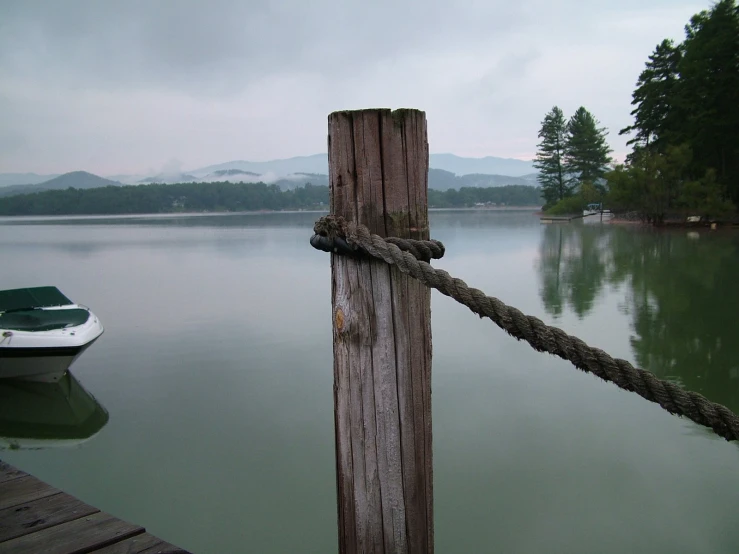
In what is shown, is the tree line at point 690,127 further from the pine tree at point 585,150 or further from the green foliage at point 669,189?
the pine tree at point 585,150

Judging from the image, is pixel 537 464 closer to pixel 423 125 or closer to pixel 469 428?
pixel 469 428

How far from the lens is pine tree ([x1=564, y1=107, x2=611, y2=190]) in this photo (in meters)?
57.3

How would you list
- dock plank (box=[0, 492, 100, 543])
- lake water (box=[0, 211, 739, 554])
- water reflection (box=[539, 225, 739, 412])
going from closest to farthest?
1. dock plank (box=[0, 492, 100, 543])
2. lake water (box=[0, 211, 739, 554])
3. water reflection (box=[539, 225, 739, 412])

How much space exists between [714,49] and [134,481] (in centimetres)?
3379

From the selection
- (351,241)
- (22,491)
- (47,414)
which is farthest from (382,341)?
(47,414)

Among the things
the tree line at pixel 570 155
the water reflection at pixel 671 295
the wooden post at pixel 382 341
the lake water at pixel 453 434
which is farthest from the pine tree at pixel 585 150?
the wooden post at pixel 382 341

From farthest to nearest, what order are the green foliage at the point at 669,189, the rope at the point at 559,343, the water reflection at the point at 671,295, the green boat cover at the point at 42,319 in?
the green foliage at the point at 669,189, the water reflection at the point at 671,295, the green boat cover at the point at 42,319, the rope at the point at 559,343

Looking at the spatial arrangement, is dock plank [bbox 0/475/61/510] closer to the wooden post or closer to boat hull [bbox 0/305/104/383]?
the wooden post

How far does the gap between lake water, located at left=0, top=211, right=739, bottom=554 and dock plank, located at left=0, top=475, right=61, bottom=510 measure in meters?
1.06

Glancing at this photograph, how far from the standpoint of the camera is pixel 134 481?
4508 mm

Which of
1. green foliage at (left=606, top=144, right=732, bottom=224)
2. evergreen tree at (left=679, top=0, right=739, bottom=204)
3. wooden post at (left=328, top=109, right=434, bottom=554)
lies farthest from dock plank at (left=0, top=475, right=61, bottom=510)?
evergreen tree at (left=679, top=0, right=739, bottom=204)

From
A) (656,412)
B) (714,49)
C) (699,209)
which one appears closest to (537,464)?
(656,412)

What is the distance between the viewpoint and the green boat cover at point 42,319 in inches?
264

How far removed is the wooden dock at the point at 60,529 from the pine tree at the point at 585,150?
58.9m
